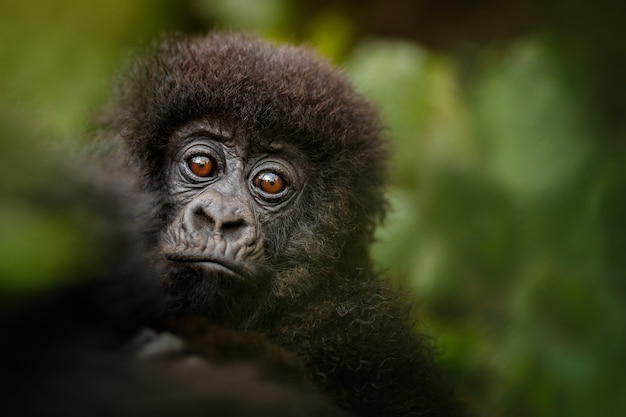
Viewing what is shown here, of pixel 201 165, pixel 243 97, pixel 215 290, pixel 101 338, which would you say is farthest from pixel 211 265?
pixel 101 338

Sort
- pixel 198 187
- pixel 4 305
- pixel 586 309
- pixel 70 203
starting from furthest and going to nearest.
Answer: pixel 586 309, pixel 198 187, pixel 70 203, pixel 4 305

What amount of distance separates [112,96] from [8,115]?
1.29 m

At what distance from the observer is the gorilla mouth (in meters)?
1.95

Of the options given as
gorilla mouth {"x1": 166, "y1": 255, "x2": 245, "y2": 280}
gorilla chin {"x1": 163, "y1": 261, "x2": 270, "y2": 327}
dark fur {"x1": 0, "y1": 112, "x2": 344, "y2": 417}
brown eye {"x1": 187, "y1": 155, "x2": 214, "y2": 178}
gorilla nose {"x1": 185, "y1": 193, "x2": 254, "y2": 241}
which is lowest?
dark fur {"x1": 0, "y1": 112, "x2": 344, "y2": 417}

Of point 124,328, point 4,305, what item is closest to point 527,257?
point 124,328

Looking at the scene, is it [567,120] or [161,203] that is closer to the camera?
[161,203]

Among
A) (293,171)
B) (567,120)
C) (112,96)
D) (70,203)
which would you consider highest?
(567,120)

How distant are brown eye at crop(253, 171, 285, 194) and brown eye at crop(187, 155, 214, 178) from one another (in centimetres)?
14

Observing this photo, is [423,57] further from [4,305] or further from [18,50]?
[4,305]

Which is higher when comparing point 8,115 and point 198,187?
point 198,187

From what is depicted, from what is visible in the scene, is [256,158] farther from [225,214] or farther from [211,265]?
[211,265]

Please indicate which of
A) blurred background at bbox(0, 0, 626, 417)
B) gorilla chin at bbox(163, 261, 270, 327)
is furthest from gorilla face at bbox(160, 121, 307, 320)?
blurred background at bbox(0, 0, 626, 417)

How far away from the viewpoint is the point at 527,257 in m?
2.89

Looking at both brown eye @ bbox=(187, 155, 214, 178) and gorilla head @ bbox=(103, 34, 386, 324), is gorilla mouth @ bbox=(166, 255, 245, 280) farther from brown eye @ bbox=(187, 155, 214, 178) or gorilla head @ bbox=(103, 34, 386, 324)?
brown eye @ bbox=(187, 155, 214, 178)
